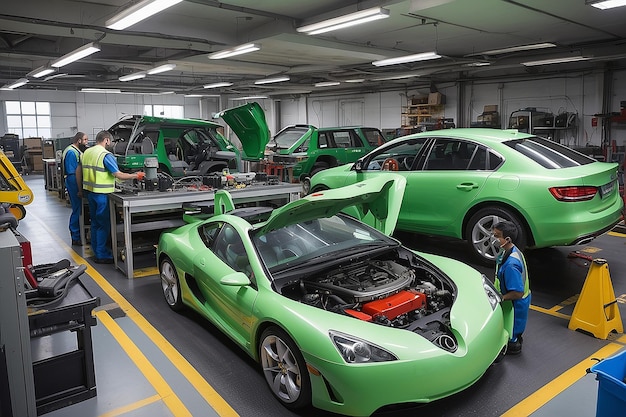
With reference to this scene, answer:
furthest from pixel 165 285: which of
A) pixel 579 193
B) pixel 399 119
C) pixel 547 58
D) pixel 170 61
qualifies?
pixel 399 119

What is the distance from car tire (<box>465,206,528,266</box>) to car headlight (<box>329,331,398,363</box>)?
3556mm

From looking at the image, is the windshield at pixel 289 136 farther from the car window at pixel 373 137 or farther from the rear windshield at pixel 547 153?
the rear windshield at pixel 547 153

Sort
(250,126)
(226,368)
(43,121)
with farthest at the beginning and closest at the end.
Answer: (43,121) < (250,126) < (226,368)

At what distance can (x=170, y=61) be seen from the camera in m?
12.6

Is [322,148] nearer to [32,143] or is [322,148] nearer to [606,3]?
[606,3]

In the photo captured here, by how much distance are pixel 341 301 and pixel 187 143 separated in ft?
27.2

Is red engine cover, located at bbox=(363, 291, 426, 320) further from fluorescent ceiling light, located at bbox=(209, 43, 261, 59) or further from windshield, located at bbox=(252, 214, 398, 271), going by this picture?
fluorescent ceiling light, located at bbox=(209, 43, 261, 59)

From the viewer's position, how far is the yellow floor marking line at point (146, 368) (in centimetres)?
322

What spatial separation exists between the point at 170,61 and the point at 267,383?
36.5 ft

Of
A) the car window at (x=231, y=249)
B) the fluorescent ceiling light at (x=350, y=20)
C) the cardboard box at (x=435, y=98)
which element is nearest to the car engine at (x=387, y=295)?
the car window at (x=231, y=249)

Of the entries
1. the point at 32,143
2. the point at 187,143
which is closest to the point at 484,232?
the point at 187,143

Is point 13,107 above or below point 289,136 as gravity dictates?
above

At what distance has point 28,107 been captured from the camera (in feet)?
74.5

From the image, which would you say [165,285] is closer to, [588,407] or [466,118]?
[588,407]
